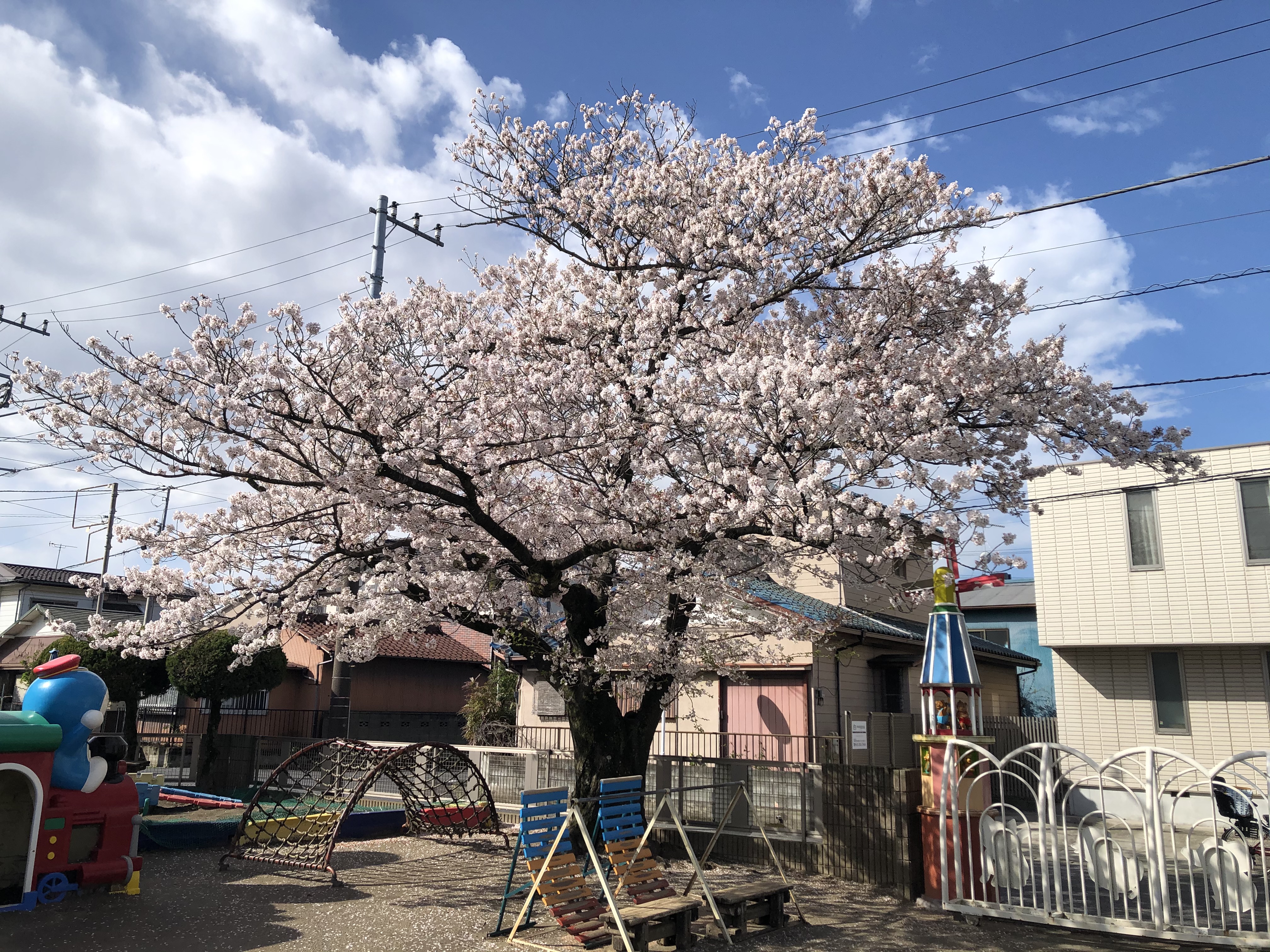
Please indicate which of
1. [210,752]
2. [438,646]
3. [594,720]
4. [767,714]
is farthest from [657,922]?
[438,646]

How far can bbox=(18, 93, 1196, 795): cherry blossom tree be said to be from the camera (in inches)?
364

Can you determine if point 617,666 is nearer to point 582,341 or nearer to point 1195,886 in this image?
point 582,341

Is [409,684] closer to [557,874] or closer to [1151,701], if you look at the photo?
[1151,701]

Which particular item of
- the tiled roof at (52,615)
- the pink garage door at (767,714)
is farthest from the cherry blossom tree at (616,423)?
the tiled roof at (52,615)

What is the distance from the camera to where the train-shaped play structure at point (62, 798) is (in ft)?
29.9

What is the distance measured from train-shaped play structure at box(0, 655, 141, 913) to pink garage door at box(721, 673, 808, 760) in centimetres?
962

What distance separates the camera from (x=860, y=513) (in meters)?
9.05

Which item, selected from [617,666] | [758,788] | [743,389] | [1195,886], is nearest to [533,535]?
[617,666]

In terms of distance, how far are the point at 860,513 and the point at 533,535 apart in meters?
4.58

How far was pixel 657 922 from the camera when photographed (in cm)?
780

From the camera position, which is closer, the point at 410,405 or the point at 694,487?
the point at 410,405

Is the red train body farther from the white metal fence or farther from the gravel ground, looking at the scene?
the white metal fence

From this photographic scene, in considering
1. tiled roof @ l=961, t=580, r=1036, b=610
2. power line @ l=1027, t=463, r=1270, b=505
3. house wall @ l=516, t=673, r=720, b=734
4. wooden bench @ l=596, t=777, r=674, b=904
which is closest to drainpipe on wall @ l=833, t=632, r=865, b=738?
house wall @ l=516, t=673, r=720, b=734

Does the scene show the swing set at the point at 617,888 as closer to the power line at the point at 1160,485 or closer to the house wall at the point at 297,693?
the power line at the point at 1160,485
